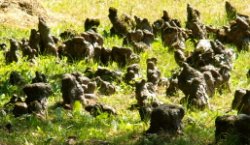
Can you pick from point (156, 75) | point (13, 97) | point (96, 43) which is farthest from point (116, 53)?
point (13, 97)

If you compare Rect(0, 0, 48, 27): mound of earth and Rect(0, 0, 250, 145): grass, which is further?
Rect(0, 0, 48, 27): mound of earth

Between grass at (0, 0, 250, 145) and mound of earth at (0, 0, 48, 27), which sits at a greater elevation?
mound of earth at (0, 0, 48, 27)

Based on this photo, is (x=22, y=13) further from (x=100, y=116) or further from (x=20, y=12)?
(x=100, y=116)

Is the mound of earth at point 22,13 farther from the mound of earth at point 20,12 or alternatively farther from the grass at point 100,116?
the grass at point 100,116

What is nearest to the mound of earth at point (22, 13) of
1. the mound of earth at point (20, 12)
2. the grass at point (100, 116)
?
the mound of earth at point (20, 12)

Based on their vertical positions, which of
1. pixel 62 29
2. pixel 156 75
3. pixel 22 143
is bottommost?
pixel 22 143

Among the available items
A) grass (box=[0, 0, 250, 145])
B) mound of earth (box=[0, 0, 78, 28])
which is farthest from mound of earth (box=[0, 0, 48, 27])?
grass (box=[0, 0, 250, 145])

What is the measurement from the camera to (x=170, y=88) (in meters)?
11.1

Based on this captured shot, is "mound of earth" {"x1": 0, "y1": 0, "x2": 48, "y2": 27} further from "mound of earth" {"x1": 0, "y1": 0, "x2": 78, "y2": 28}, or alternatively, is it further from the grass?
the grass

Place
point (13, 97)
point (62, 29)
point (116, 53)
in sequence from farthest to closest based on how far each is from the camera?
point (62, 29)
point (116, 53)
point (13, 97)

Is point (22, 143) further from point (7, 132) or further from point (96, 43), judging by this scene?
point (96, 43)

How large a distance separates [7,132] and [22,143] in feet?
1.62

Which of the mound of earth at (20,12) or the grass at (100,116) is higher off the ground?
the mound of earth at (20,12)

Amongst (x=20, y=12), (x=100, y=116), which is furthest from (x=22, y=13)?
(x=100, y=116)
